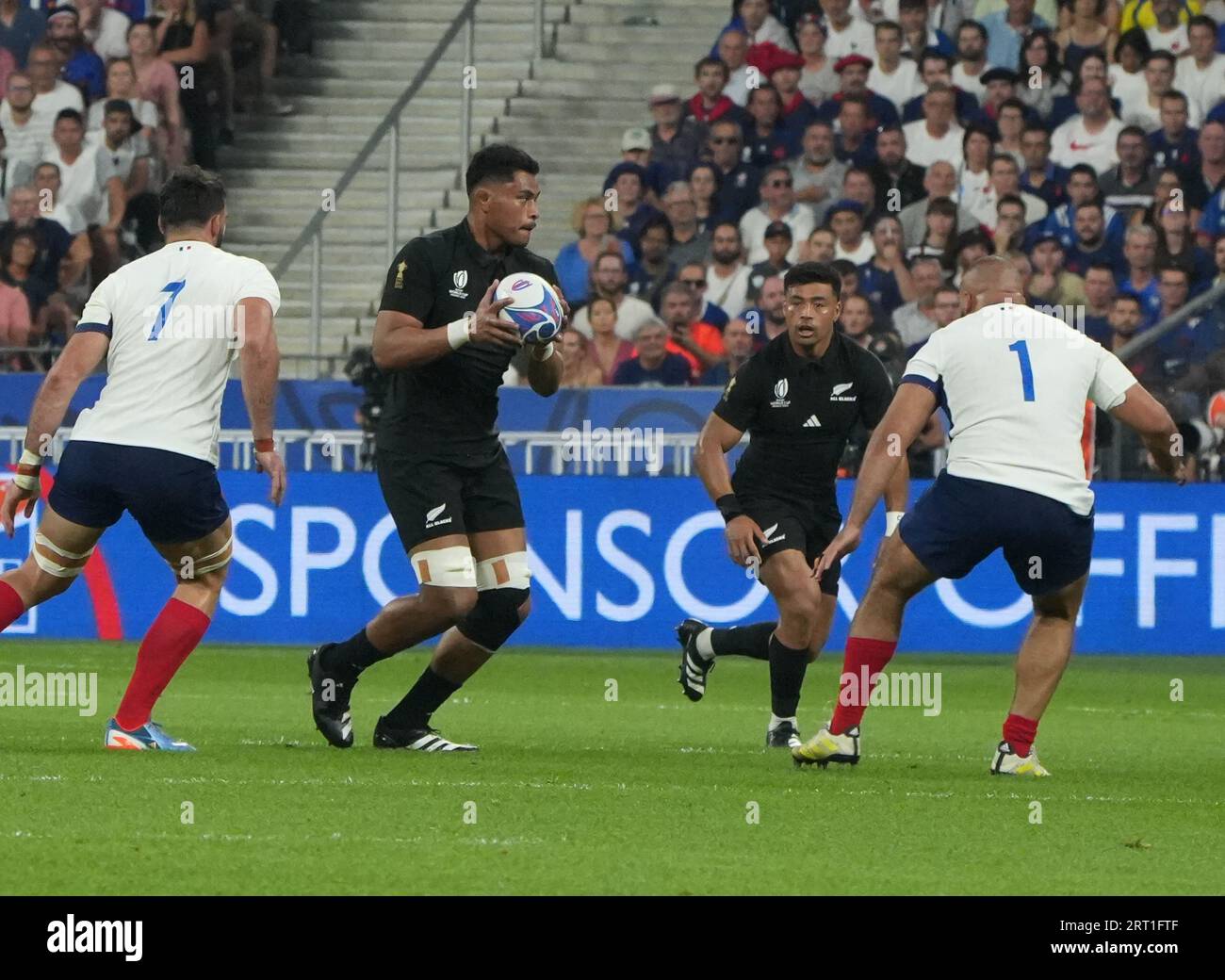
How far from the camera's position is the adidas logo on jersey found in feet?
31.6

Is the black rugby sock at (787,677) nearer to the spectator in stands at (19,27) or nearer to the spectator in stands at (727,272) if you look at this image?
the spectator in stands at (727,272)

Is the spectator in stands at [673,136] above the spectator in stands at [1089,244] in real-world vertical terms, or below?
above

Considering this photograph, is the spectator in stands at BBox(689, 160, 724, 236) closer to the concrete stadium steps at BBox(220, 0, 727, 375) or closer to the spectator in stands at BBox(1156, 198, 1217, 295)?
the concrete stadium steps at BBox(220, 0, 727, 375)

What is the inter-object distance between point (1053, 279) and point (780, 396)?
7.84 metres

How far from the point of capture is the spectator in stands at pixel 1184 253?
18.3 metres

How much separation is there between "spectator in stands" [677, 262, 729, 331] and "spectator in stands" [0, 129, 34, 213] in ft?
18.5

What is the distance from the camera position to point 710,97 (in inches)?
794

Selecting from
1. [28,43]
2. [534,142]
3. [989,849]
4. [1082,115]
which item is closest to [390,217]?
[534,142]

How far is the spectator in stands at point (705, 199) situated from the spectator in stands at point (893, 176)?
1.23 m

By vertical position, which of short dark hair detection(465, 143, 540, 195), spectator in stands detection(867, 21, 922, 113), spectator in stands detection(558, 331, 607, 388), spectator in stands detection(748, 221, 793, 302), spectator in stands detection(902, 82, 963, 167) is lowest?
spectator in stands detection(558, 331, 607, 388)

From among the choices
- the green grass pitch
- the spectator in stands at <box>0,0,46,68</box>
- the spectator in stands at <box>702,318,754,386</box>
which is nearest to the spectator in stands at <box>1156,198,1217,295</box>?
the spectator in stands at <box>702,318,754,386</box>

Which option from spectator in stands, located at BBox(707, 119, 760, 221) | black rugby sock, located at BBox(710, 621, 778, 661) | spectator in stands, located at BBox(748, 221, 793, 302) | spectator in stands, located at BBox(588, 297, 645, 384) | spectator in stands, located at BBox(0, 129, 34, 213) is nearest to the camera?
black rugby sock, located at BBox(710, 621, 778, 661)

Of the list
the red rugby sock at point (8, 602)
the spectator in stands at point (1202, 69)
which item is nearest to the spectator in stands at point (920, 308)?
the spectator in stands at point (1202, 69)

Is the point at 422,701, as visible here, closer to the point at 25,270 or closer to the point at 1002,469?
the point at 1002,469
